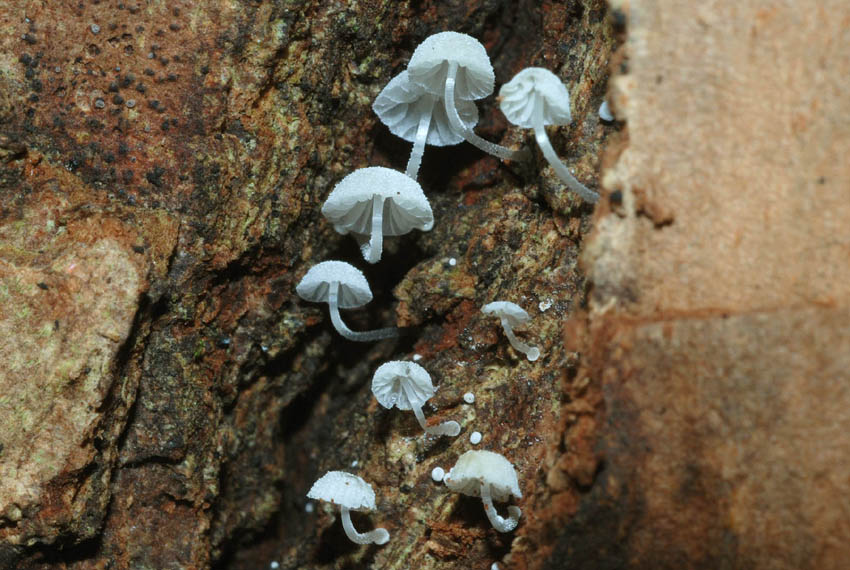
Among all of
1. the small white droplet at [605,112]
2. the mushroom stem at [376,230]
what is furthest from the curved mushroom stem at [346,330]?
the small white droplet at [605,112]

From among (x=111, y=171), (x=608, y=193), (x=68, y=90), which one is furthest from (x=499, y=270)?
(x=68, y=90)

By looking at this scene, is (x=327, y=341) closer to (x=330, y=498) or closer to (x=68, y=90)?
(x=330, y=498)

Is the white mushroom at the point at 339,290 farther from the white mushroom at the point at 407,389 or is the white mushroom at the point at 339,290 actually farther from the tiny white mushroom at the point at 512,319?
the tiny white mushroom at the point at 512,319

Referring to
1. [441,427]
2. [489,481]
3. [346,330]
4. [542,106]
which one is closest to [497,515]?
[489,481]

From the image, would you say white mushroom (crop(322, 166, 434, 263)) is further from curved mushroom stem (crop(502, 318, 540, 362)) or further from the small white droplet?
the small white droplet

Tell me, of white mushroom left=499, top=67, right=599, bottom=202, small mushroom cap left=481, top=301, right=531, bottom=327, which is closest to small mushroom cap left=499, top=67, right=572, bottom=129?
white mushroom left=499, top=67, right=599, bottom=202

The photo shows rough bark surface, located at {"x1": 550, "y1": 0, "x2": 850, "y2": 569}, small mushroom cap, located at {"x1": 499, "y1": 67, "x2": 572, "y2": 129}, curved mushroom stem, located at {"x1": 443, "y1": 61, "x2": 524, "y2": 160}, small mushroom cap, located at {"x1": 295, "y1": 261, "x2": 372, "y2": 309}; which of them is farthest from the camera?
small mushroom cap, located at {"x1": 295, "y1": 261, "x2": 372, "y2": 309}
